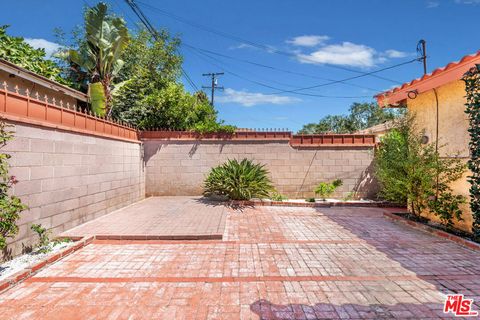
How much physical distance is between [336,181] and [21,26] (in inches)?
538

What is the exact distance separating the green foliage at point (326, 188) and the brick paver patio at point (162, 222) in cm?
381

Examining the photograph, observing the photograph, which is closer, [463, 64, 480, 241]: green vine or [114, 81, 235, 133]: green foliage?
[463, 64, 480, 241]: green vine

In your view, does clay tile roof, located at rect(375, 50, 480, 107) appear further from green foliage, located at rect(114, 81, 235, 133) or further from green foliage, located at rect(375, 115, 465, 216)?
green foliage, located at rect(114, 81, 235, 133)

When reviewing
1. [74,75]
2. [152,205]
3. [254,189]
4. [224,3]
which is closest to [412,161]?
[254,189]

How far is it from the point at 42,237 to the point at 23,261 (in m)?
0.75

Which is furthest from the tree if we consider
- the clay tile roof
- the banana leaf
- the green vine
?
the green vine

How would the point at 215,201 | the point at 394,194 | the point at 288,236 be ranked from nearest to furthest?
the point at 288,236 → the point at 394,194 → the point at 215,201

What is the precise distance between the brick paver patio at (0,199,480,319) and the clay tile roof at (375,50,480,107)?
341 centimetres

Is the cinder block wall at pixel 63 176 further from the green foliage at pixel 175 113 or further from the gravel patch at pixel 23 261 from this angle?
the green foliage at pixel 175 113

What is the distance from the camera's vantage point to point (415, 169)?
20.1ft

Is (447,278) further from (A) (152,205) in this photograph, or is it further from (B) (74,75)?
(B) (74,75)

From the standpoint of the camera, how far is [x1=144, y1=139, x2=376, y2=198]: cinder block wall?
31.8ft

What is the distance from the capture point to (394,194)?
6781mm

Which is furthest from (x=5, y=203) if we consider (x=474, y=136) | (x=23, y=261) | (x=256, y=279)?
(x=474, y=136)
